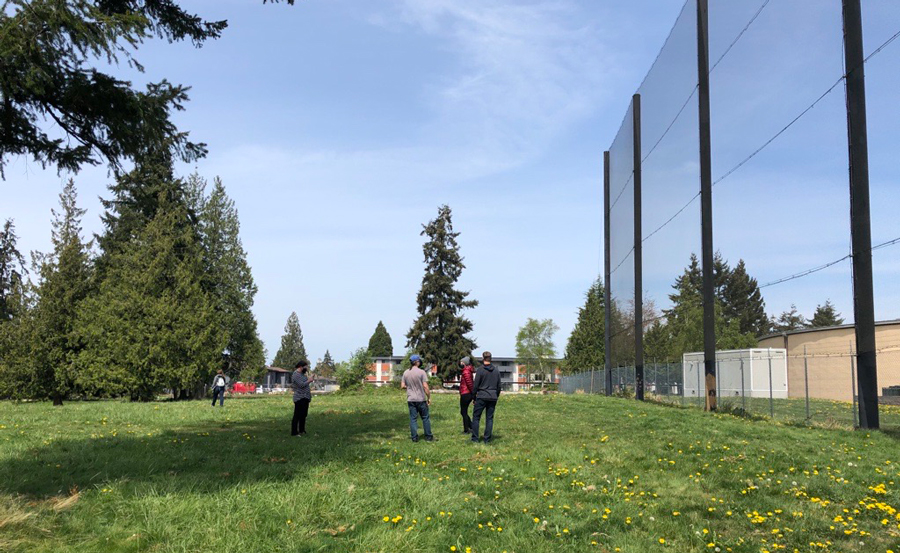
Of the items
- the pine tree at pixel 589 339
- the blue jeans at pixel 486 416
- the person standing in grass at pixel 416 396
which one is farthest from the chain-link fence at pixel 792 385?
the pine tree at pixel 589 339

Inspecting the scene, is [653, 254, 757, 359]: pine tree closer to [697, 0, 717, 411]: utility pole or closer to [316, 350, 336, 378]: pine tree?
[697, 0, 717, 411]: utility pole

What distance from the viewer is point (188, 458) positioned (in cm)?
1035

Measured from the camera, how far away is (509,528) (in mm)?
6598

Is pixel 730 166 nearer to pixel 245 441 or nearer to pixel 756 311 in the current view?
pixel 756 311

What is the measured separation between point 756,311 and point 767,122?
5734 millimetres

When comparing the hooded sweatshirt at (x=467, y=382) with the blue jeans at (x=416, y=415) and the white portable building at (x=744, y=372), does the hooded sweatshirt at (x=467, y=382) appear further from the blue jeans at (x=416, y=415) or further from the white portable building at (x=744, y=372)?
the white portable building at (x=744, y=372)

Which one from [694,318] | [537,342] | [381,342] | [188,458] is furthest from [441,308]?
[381,342]

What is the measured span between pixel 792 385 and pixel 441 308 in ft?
167

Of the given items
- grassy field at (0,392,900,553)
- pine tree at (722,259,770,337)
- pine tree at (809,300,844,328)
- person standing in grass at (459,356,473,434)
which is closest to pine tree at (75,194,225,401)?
grassy field at (0,392,900,553)

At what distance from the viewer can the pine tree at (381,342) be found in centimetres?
14138

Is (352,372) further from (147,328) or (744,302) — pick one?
(744,302)

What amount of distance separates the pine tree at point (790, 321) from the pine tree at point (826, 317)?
39cm

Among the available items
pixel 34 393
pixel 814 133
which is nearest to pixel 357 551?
pixel 814 133

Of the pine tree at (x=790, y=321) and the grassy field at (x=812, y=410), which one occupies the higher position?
the pine tree at (x=790, y=321)
